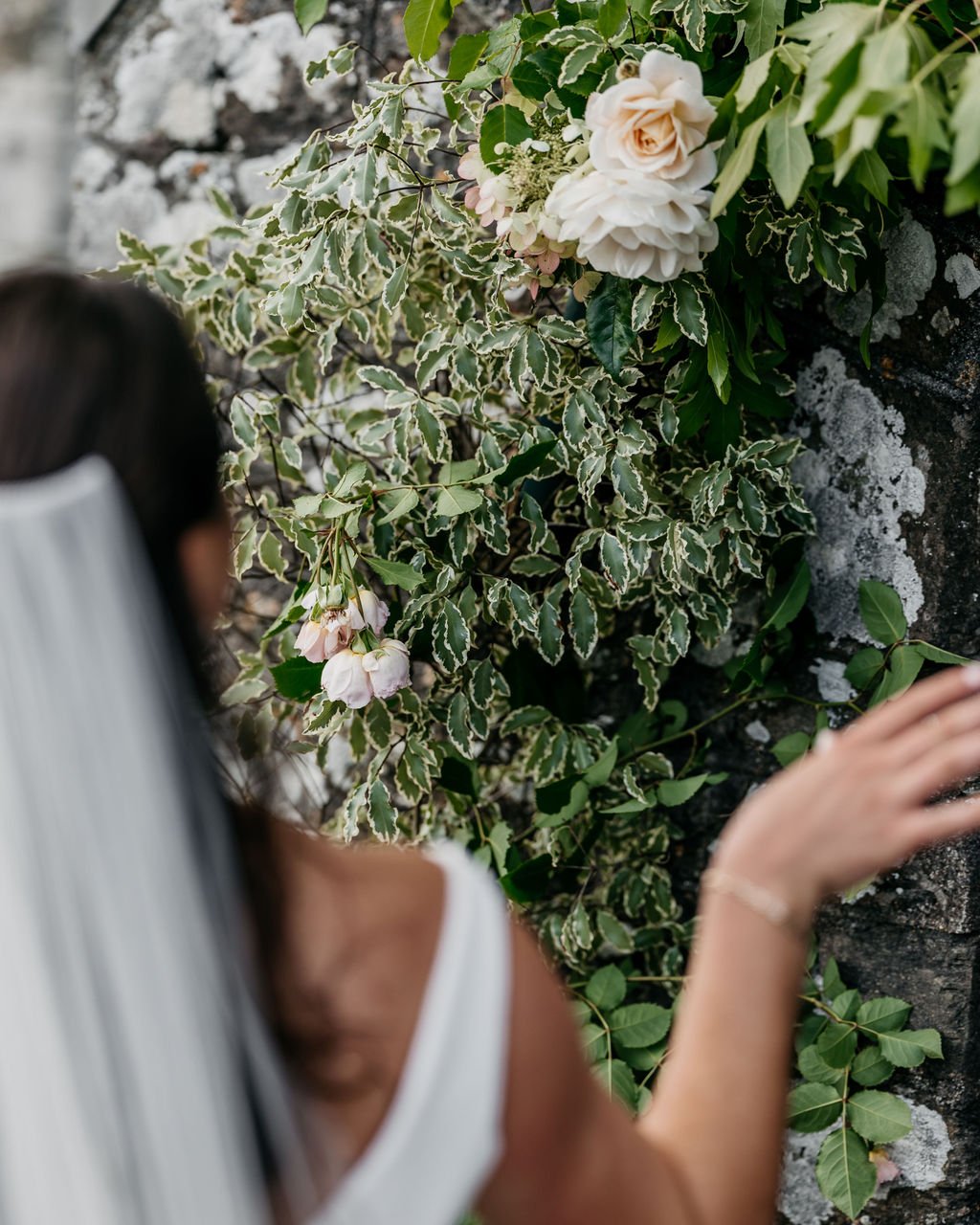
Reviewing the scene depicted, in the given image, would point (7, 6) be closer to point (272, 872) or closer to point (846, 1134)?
point (272, 872)

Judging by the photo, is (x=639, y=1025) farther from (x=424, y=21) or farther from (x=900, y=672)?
(x=424, y=21)

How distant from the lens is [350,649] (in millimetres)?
1390

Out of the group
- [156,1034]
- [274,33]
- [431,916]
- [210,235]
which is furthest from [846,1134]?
[274,33]

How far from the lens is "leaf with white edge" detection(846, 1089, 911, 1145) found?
1429mm

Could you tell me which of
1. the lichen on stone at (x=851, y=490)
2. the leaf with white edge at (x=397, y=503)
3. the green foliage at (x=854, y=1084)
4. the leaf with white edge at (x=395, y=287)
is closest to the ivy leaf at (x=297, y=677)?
the leaf with white edge at (x=397, y=503)

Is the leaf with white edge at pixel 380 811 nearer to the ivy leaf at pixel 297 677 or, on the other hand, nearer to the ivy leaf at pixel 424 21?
the ivy leaf at pixel 297 677

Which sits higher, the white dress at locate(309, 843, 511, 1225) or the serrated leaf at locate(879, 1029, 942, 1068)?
the white dress at locate(309, 843, 511, 1225)

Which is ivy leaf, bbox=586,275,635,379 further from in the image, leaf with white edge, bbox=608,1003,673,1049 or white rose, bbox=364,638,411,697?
leaf with white edge, bbox=608,1003,673,1049

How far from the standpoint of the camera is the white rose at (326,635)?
54.0 inches

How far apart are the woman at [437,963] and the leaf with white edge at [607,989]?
2.55 feet

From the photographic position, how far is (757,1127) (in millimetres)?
806

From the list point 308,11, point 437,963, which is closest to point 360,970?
point 437,963

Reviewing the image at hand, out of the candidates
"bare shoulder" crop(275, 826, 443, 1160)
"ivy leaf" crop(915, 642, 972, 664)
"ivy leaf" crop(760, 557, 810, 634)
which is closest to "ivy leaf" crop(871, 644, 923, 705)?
"ivy leaf" crop(915, 642, 972, 664)

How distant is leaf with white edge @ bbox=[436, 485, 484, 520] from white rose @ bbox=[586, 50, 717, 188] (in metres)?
0.41
